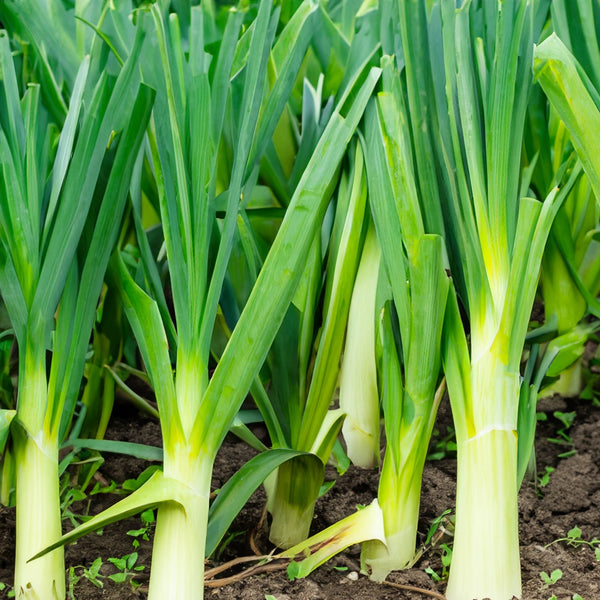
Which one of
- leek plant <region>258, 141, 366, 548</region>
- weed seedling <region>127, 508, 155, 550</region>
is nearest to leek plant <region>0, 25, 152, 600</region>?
weed seedling <region>127, 508, 155, 550</region>

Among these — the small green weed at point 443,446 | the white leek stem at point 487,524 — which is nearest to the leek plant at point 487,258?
the white leek stem at point 487,524

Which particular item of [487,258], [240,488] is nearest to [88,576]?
[240,488]

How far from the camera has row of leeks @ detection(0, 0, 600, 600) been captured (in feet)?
2.38

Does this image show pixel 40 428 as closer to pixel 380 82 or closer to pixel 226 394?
pixel 226 394

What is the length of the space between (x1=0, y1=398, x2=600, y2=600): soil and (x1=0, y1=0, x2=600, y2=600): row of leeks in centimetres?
3

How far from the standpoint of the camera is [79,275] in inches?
31.0

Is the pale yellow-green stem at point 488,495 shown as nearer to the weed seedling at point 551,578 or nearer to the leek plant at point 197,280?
the weed seedling at point 551,578

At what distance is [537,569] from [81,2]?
931mm

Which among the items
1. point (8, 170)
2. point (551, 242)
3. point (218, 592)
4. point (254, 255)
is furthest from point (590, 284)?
point (8, 170)

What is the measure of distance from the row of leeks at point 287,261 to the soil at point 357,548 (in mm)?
31

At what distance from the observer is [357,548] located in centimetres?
83

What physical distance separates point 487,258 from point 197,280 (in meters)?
0.28

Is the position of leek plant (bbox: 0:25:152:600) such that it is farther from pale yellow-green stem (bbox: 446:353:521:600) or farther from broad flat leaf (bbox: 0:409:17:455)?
pale yellow-green stem (bbox: 446:353:521:600)

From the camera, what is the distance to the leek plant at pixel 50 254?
729 millimetres
